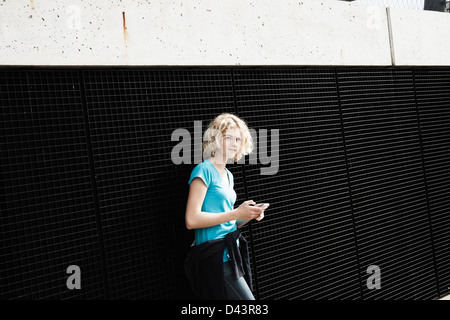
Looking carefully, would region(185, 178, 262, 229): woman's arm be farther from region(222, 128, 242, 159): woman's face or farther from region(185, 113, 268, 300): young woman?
region(222, 128, 242, 159): woman's face

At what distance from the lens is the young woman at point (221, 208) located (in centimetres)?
328

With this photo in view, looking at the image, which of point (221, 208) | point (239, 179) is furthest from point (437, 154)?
point (221, 208)

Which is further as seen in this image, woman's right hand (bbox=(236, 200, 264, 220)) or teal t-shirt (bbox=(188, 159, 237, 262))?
teal t-shirt (bbox=(188, 159, 237, 262))

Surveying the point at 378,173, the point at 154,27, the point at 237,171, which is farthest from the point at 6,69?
the point at 378,173

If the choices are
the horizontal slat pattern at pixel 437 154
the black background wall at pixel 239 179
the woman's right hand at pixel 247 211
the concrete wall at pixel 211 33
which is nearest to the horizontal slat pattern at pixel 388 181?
the black background wall at pixel 239 179

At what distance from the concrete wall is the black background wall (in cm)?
13

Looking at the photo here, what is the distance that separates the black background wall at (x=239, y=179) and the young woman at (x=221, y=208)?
67 cm

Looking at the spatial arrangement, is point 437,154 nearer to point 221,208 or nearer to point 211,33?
point 211,33

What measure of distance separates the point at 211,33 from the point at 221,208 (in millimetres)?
1744

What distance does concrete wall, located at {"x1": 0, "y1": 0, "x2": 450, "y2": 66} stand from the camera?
360cm

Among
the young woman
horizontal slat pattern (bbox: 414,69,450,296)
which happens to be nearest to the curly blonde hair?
the young woman

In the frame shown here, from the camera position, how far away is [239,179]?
4.54 metres

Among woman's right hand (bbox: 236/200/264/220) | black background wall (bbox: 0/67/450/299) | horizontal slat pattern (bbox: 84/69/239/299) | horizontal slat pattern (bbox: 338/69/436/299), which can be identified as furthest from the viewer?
horizontal slat pattern (bbox: 338/69/436/299)
